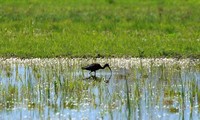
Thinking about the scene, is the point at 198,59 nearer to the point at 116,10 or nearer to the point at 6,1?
the point at 116,10

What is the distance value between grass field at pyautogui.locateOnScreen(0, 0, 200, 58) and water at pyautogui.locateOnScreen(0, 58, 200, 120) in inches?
61.6

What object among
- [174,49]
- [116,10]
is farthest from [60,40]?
[116,10]

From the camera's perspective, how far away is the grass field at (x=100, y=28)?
22.7m

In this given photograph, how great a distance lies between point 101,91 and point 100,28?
33.0ft

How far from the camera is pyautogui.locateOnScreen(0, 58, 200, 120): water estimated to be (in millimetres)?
14727

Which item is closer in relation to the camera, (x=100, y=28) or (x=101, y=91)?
(x=101, y=91)

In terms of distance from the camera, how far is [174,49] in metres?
22.8

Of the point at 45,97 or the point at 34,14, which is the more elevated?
the point at 34,14

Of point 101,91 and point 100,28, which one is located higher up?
point 100,28

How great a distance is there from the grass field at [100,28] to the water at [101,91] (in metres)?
1.57

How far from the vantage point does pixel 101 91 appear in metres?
16.4

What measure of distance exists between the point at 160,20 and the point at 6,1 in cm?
808

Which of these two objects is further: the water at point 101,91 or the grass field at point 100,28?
the grass field at point 100,28

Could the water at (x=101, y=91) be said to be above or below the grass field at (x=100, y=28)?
below
